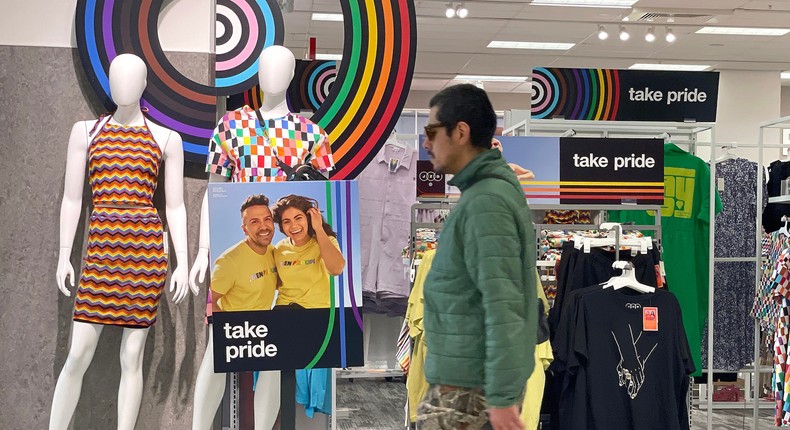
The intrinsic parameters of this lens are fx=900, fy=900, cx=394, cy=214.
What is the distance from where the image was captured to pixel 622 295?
405cm

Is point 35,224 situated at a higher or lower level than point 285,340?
higher

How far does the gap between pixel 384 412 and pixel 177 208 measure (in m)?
3.42

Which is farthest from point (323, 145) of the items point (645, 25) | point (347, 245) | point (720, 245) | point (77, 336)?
point (645, 25)

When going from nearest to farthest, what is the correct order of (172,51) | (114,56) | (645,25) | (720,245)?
(114,56), (172,51), (720,245), (645,25)

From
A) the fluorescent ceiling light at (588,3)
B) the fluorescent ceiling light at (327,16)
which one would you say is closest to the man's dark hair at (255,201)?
the fluorescent ceiling light at (588,3)

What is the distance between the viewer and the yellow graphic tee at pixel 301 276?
10.9 ft

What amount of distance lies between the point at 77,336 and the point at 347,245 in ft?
3.81

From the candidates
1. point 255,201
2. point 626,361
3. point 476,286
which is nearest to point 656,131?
point 626,361

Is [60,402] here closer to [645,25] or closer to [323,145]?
[323,145]

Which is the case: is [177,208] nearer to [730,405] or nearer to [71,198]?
[71,198]

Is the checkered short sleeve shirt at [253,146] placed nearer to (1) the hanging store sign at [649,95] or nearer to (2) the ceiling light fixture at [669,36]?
(1) the hanging store sign at [649,95]

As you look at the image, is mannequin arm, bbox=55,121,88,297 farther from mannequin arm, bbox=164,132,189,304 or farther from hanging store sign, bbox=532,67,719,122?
hanging store sign, bbox=532,67,719,122

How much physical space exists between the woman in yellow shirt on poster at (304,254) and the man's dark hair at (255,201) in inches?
1.6

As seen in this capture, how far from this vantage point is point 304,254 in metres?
3.33
